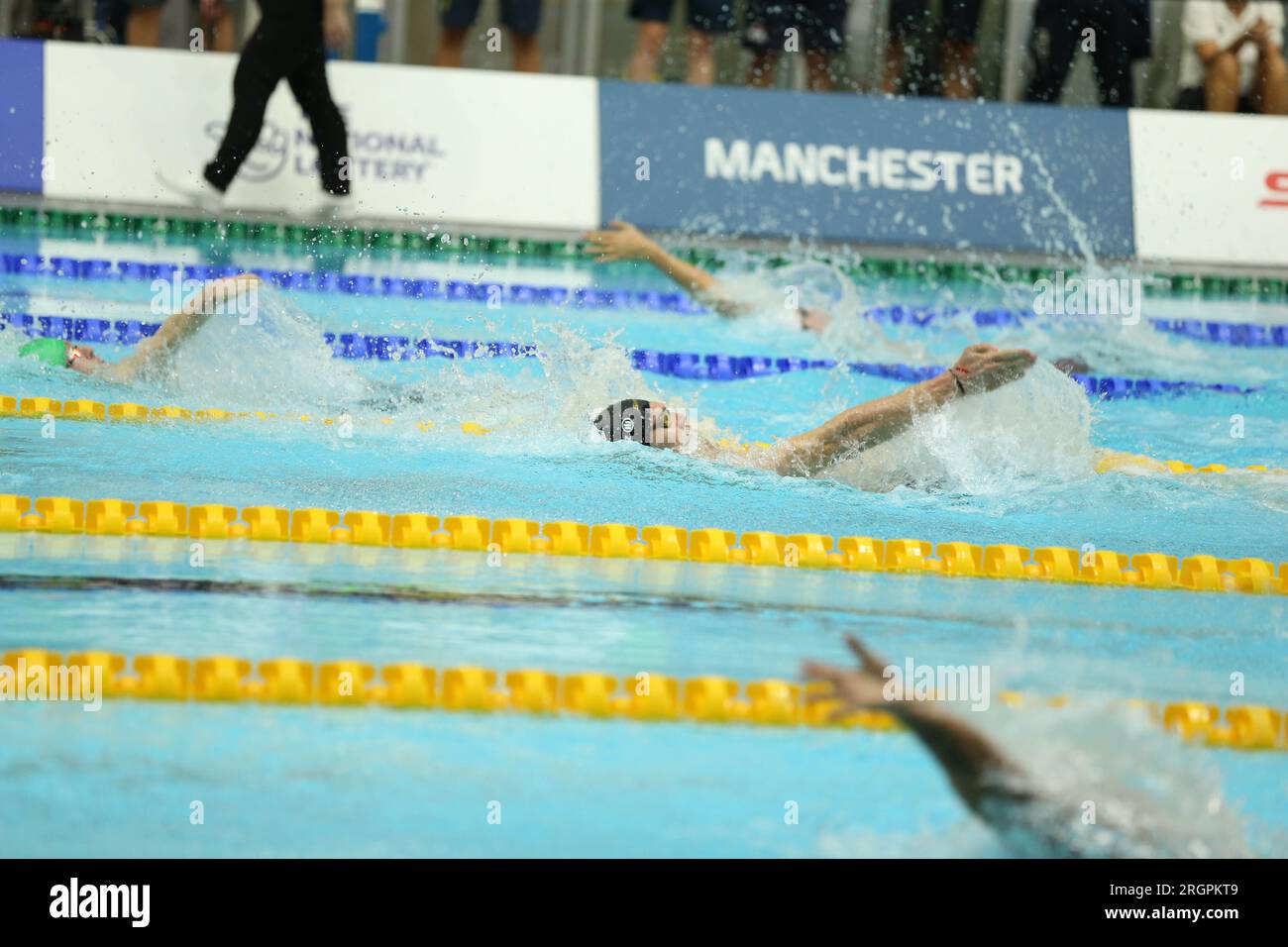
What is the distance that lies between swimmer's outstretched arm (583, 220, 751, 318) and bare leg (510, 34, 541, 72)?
2.25 metres

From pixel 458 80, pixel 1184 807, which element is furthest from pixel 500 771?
pixel 458 80

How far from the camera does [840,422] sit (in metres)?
4.29

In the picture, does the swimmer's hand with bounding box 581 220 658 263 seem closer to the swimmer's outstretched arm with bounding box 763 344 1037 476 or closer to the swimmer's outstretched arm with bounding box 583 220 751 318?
the swimmer's outstretched arm with bounding box 583 220 751 318

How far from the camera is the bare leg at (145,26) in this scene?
26.1 ft

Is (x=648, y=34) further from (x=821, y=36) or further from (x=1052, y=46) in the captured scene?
(x=1052, y=46)

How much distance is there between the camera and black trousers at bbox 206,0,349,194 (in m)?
7.11

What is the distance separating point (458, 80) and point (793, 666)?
5.34 meters

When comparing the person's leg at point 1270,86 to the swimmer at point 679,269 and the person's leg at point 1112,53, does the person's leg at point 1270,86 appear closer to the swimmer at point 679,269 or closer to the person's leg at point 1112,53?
the person's leg at point 1112,53

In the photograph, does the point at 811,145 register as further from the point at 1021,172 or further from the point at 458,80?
the point at 458,80

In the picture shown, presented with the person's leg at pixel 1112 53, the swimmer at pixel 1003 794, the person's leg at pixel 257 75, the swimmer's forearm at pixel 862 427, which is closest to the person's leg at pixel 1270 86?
the person's leg at pixel 1112 53

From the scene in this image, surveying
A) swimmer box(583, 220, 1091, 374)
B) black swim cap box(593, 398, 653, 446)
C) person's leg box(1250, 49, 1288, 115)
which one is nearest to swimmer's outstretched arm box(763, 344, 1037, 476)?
black swim cap box(593, 398, 653, 446)

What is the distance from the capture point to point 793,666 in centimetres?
311

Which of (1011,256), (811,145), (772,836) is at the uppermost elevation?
(811,145)

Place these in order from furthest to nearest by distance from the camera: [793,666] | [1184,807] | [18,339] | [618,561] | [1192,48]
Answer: [1192,48]
[18,339]
[618,561]
[793,666]
[1184,807]
